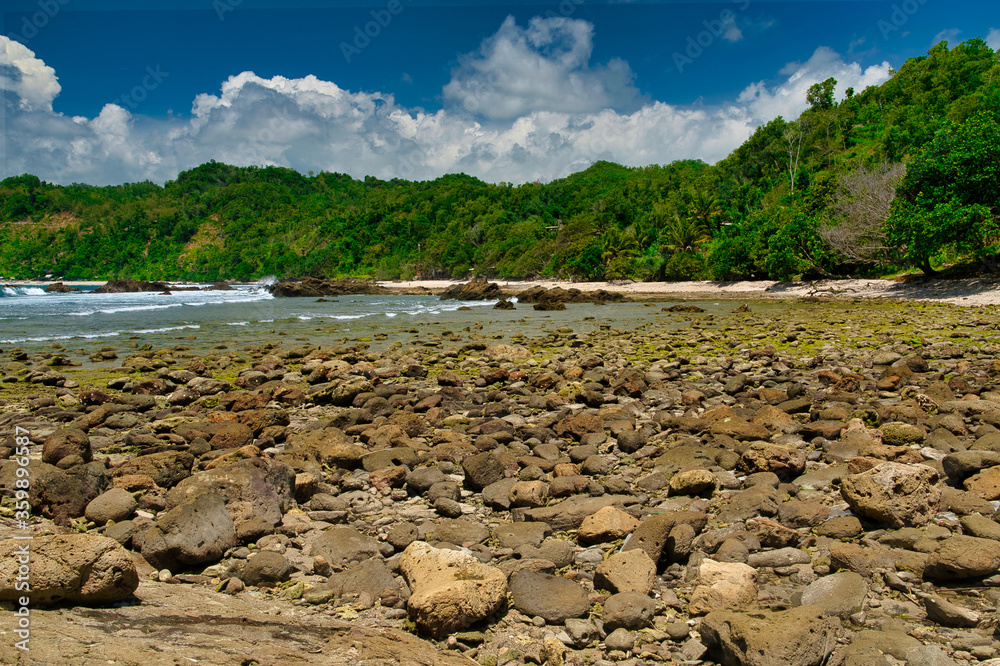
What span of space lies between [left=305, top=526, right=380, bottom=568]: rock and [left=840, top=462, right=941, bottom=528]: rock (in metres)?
4.11

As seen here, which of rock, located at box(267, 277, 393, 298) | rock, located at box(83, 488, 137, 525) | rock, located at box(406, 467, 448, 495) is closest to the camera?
rock, located at box(83, 488, 137, 525)

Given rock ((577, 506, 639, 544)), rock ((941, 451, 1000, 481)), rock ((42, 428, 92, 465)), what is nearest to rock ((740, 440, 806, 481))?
rock ((941, 451, 1000, 481))

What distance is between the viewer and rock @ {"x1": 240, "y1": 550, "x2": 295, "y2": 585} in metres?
3.98

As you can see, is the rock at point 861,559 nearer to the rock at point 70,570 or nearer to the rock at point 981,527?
the rock at point 981,527

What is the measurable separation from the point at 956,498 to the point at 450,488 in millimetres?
4654

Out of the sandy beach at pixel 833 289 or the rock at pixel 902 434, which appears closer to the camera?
the rock at pixel 902 434

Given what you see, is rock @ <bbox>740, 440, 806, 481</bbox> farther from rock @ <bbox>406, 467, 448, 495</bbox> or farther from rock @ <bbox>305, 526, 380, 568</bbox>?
rock @ <bbox>305, 526, 380, 568</bbox>

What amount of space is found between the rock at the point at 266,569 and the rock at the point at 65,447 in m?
3.84

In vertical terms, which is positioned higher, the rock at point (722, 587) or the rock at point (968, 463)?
the rock at point (968, 463)

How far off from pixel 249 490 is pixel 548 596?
9.95 ft

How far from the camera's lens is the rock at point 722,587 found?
3455mm

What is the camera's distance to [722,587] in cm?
353

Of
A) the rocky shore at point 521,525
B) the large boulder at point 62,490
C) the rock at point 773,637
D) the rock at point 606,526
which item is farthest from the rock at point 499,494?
the large boulder at point 62,490

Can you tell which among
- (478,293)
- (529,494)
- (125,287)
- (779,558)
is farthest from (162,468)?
(125,287)
